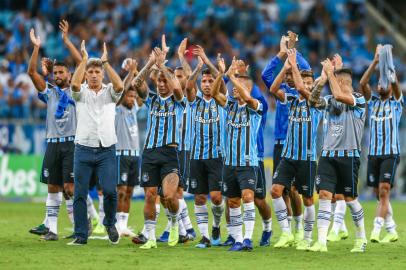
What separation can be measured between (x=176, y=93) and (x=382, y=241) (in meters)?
4.54

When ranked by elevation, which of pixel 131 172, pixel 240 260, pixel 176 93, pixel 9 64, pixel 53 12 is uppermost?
pixel 53 12

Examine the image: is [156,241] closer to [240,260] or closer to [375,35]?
[240,260]

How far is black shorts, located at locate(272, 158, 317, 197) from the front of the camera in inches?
638

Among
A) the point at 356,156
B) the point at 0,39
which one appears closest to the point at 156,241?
the point at 356,156

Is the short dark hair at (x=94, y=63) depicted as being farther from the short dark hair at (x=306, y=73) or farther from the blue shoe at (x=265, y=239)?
the blue shoe at (x=265, y=239)

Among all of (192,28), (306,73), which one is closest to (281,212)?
(306,73)

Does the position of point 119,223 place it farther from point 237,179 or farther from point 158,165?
point 237,179

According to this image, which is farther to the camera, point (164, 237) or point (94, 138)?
point (164, 237)

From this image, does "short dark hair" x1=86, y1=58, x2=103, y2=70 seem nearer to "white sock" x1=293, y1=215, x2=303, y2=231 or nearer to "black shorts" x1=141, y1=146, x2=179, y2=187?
"black shorts" x1=141, y1=146, x2=179, y2=187

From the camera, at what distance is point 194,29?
33.0 meters

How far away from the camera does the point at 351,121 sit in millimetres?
15469

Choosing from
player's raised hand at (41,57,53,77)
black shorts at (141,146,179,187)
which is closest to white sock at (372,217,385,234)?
black shorts at (141,146,179,187)

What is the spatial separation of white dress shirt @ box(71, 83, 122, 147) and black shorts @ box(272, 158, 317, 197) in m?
2.79

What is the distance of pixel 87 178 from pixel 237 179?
2383 millimetres
